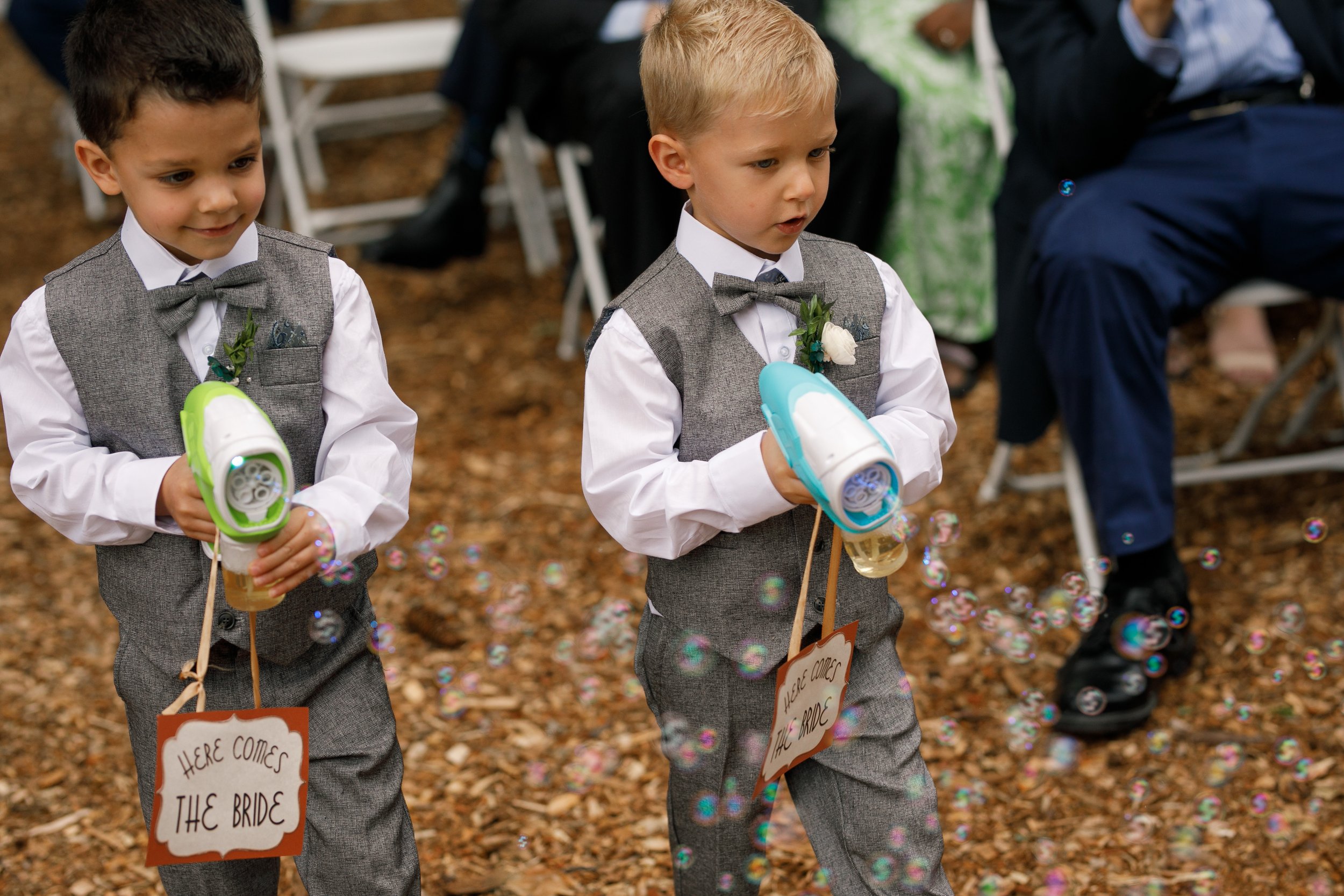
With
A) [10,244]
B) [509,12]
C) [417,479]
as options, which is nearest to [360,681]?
[417,479]

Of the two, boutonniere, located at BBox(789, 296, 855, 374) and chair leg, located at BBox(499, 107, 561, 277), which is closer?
boutonniere, located at BBox(789, 296, 855, 374)

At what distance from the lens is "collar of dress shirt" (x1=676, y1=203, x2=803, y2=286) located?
1629 millimetres

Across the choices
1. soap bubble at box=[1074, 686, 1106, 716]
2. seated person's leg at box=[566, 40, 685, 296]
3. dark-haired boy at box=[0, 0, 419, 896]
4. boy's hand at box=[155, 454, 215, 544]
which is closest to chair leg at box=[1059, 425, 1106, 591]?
soap bubble at box=[1074, 686, 1106, 716]

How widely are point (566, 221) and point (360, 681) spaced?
3.68 meters

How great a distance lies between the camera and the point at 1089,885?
212cm

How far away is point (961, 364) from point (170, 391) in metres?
2.71

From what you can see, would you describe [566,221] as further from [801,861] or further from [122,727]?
[801,861]

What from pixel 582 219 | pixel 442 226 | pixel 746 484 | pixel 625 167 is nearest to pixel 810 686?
pixel 746 484

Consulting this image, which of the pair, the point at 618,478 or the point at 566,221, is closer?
the point at 618,478

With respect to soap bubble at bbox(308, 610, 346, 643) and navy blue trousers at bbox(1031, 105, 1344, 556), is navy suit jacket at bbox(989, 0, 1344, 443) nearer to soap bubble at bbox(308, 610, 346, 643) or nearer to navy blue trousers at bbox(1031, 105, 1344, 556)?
navy blue trousers at bbox(1031, 105, 1344, 556)

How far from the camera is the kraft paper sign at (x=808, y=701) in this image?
60.6 inches

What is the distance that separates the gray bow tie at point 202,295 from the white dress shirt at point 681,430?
402mm

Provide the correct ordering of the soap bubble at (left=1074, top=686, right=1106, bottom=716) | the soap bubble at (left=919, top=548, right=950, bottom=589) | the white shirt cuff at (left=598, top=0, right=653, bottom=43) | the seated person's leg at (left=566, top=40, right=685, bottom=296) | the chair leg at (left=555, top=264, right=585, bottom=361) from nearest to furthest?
the soap bubble at (left=919, top=548, right=950, bottom=589) → the soap bubble at (left=1074, top=686, right=1106, bottom=716) → the seated person's leg at (left=566, top=40, right=685, bottom=296) → the white shirt cuff at (left=598, top=0, right=653, bottom=43) → the chair leg at (left=555, top=264, right=585, bottom=361)

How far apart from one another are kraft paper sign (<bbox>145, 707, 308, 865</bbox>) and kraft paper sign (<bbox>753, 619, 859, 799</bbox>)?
21.3 inches
